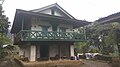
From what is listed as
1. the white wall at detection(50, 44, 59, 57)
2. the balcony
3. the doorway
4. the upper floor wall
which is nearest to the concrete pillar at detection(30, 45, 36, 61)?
the balcony

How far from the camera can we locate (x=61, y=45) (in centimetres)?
2025

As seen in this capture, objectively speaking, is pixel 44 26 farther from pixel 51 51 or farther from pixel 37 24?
pixel 51 51

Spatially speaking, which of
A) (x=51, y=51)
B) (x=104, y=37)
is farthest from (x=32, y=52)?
(x=104, y=37)

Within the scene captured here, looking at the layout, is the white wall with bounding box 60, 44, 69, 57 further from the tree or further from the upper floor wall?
the tree

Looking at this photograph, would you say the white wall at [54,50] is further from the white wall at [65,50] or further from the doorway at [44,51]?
the white wall at [65,50]

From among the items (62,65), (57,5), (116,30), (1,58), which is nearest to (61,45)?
(62,65)

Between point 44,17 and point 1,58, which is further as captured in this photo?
point 1,58

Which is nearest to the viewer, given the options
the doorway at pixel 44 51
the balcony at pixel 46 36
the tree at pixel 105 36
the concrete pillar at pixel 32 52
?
the balcony at pixel 46 36

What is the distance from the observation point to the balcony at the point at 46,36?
15.3m

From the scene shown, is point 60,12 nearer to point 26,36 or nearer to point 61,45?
point 61,45

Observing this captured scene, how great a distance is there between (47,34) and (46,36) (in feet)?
0.94

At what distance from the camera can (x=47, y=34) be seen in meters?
16.5

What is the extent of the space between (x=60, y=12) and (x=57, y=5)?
4.32ft

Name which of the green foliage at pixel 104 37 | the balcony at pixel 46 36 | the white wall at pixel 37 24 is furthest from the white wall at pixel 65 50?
the green foliage at pixel 104 37
